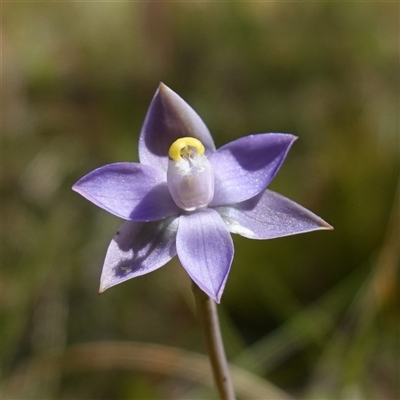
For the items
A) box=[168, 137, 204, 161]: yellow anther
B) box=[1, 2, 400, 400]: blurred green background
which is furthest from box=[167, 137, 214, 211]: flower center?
box=[1, 2, 400, 400]: blurred green background

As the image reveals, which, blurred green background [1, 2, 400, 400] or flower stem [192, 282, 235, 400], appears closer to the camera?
flower stem [192, 282, 235, 400]

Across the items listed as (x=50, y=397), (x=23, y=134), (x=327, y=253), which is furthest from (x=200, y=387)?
(x=23, y=134)

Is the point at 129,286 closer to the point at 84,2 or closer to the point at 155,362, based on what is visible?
the point at 155,362

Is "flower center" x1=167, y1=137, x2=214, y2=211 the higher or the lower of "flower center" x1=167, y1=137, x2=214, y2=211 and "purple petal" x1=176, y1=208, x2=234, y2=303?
the higher

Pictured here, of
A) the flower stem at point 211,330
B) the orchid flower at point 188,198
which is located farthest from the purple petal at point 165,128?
the flower stem at point 211,330

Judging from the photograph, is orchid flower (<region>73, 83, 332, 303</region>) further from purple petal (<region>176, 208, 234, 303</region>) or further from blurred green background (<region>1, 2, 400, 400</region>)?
blurred green background (<region>1, 2, 400, 400</region>)

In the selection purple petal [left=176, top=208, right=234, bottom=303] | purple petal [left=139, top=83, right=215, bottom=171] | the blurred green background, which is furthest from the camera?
the blurred green background

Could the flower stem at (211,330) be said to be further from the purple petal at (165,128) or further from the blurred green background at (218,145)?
the blurred green background at (218,145)

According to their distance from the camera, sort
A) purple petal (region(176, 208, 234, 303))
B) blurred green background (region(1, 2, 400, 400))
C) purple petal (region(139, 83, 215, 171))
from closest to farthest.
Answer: purple petal (region(176, 208, 234, 303))
purple petal (region(139, 83, 215, 171))
blurred green background (region(1, 2, 400, 400))
